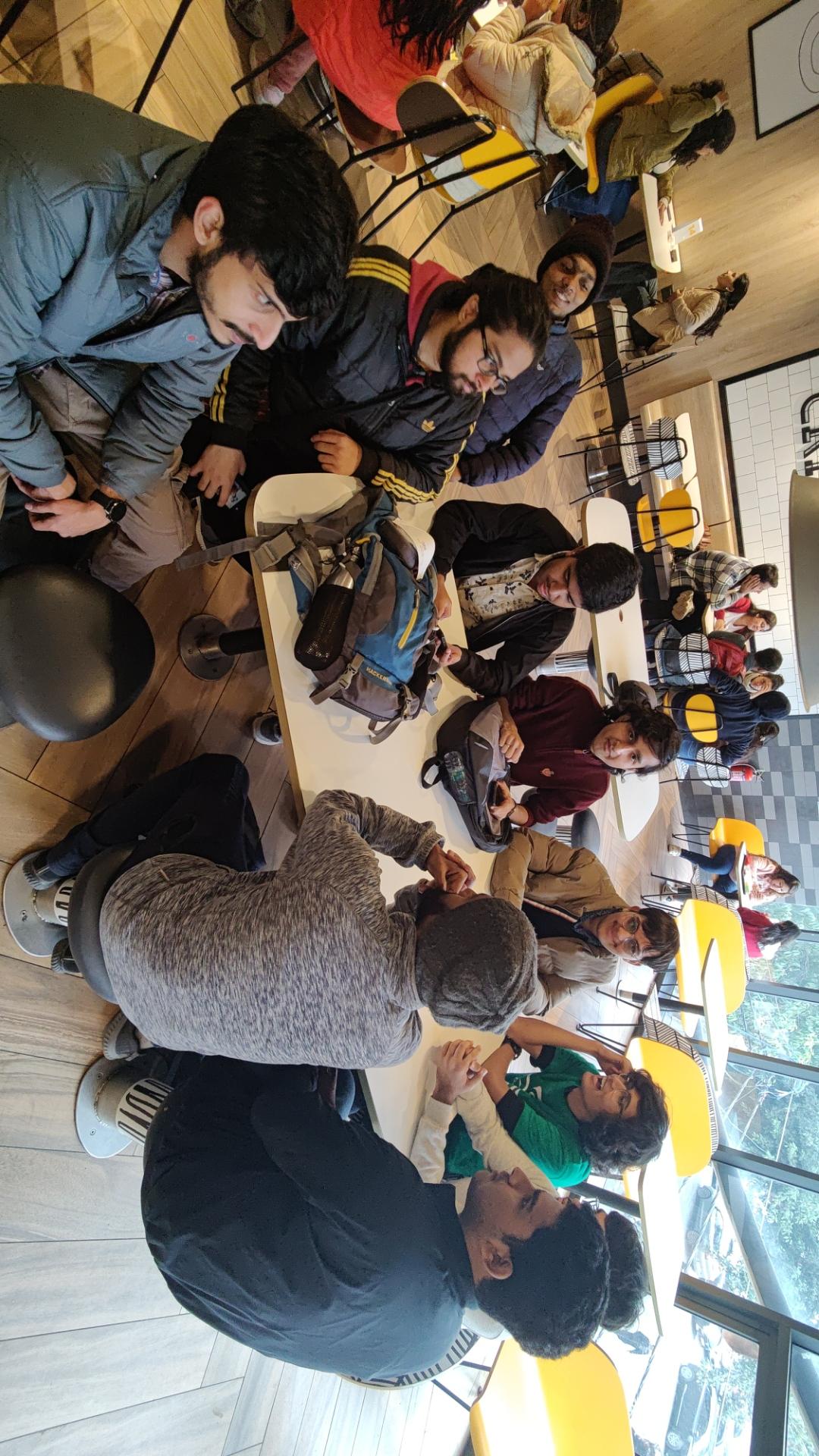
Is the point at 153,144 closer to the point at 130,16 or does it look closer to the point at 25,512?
the point at 25,512

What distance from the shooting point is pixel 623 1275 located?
71.8 inches

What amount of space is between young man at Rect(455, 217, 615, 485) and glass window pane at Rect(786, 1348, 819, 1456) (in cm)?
386

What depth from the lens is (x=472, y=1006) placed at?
3.47ft

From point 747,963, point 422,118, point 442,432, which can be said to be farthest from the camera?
point 747,963

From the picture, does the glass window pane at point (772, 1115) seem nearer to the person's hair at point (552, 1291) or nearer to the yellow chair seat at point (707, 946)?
the yellow chair seat at point (707, 946)

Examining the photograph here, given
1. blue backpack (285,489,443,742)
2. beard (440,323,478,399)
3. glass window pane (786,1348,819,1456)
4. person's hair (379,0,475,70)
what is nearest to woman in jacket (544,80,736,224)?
person's hair (379,0,475,70)

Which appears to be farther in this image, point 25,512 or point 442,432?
point 442,432

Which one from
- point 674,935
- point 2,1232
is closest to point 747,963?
point 674,935

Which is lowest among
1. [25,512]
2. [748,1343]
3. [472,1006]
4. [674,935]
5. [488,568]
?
[748,1343]

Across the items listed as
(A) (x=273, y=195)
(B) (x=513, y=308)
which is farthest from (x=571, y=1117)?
(A) (x=273, y=195)

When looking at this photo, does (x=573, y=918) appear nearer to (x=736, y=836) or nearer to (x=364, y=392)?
(x=364, y=392)

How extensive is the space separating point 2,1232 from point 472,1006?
4.99 ft

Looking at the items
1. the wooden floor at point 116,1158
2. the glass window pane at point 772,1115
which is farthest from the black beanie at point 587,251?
the glass window pane at point 772,1115

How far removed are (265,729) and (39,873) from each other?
853 mm
